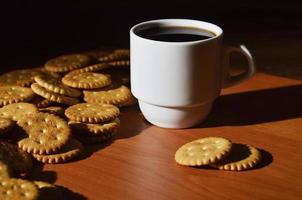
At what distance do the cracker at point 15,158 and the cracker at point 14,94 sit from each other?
0.13 meters

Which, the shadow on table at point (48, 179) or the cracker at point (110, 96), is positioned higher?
the cracker at point (110, 96)

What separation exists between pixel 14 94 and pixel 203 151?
11.6 inches

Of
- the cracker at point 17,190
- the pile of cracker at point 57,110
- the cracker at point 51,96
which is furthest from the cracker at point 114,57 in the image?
A: the cracker at point 17,190

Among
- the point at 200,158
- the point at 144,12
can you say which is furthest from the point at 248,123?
the point at 144,12

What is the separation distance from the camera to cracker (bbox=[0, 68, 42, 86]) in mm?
842

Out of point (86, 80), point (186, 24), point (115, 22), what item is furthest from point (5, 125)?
point (115, 22)

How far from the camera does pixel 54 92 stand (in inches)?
30.0

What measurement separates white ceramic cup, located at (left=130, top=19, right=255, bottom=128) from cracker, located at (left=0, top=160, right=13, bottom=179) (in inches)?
8.2

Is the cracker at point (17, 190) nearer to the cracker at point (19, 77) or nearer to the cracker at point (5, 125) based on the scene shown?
the cracker at point (5, 125)

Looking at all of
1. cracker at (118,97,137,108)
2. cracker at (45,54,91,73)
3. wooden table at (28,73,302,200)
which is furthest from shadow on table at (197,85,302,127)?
cracker at (45,54,91,73)

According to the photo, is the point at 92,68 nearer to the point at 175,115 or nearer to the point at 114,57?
the point at 114,57

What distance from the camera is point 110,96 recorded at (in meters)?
0.79

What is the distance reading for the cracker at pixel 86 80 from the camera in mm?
791

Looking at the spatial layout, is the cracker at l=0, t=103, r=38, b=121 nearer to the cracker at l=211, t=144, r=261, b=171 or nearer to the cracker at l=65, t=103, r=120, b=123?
the cracker at l=65, t=103, r=120, b=123
